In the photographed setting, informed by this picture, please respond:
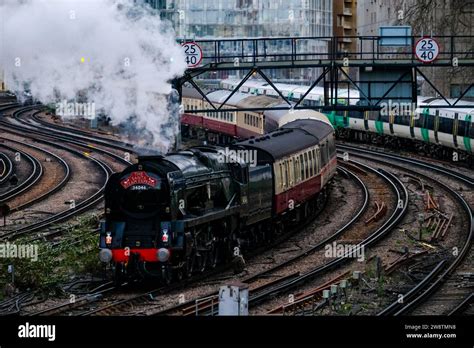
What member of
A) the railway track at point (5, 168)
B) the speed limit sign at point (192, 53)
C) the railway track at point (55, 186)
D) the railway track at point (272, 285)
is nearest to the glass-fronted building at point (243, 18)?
the railway track at point (55, 186)

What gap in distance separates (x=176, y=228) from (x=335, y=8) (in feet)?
271

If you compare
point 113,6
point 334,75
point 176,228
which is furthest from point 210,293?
point 334,75

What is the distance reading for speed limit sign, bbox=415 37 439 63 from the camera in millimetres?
26297

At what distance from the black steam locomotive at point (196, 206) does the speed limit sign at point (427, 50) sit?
13.4 ft

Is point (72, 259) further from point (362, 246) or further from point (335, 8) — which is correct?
point (335, 8)

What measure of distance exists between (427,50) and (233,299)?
14.0 meters

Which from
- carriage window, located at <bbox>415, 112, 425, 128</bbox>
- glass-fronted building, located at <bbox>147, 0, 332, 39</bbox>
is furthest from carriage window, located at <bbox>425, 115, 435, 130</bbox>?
glass-fronted building, located at <bbox>147, 0, 332, 39</bbox>

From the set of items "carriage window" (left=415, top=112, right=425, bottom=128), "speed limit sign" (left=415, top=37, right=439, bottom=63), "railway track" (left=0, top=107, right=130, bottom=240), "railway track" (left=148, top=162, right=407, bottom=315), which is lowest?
"railway track" (left=0, top=107, right=130, bottom=240)

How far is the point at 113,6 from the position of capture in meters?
20.8

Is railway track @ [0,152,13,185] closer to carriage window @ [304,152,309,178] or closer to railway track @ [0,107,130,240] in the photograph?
railway track @ [0,107,130,240]

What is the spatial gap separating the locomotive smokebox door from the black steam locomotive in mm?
4759

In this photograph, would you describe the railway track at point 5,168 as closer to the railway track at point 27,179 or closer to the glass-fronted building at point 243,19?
the railway track at point 27,179

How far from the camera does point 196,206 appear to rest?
20812mm

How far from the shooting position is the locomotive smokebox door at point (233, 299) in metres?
14.3
